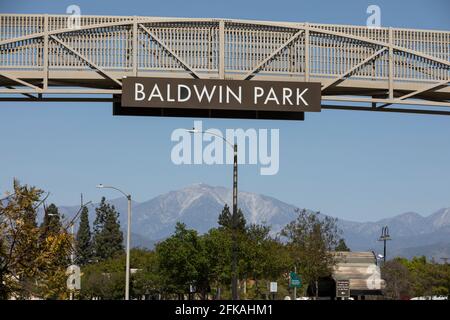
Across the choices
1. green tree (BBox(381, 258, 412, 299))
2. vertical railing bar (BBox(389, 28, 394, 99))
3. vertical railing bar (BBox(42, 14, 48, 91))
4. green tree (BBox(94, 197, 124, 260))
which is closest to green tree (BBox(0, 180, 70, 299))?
vertical railing bar (BBox(42, 14, 48, 91))

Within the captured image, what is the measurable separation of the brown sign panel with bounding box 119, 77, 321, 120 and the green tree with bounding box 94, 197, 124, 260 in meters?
149

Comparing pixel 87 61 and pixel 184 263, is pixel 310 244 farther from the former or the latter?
pixel 87 61

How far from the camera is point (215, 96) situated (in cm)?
2505

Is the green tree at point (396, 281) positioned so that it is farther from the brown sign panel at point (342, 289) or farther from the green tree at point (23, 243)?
the green tree at point (23, 243)

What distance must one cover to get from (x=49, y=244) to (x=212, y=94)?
7.04 metres

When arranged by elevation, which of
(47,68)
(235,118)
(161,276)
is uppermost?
(47,68)

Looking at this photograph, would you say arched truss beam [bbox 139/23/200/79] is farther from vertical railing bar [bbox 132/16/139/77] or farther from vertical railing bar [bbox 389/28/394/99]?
vertical railing bar [bbox 389/28/394/99]

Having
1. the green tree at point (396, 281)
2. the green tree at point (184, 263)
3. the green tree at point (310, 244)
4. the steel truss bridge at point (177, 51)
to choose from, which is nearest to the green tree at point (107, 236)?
the green tree at point (396, 281)

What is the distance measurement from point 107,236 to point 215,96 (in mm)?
153639

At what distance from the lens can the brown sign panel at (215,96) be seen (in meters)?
25.0

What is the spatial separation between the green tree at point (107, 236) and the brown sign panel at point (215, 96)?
149 m
